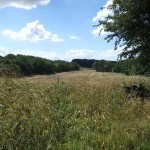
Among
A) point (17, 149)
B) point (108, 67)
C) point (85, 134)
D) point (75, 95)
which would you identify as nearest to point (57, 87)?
point (75, 95)

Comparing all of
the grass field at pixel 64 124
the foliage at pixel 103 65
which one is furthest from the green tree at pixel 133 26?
the foliage at pixel 103 65

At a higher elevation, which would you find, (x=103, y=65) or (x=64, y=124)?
(x=64, y=124)

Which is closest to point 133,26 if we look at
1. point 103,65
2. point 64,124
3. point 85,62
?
point 64,124

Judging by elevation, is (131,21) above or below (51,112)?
above

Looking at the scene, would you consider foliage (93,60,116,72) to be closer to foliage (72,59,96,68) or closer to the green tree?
foliage (72,59,96,68)

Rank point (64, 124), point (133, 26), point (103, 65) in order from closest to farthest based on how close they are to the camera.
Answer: point (64, 124) → point (133, 26) → point (103, 65)

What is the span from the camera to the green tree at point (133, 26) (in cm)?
2147

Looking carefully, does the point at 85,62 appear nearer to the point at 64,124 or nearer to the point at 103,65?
the point at 103,65

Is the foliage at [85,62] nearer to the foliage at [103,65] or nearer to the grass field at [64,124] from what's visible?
the foliage at [103,65]

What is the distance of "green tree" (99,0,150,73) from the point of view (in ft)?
70.4

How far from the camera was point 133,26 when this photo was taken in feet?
71.9

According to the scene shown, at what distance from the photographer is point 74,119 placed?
9000 millimetres

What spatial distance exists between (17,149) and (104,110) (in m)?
4.13

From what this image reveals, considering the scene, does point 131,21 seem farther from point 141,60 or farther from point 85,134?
point 85,134
